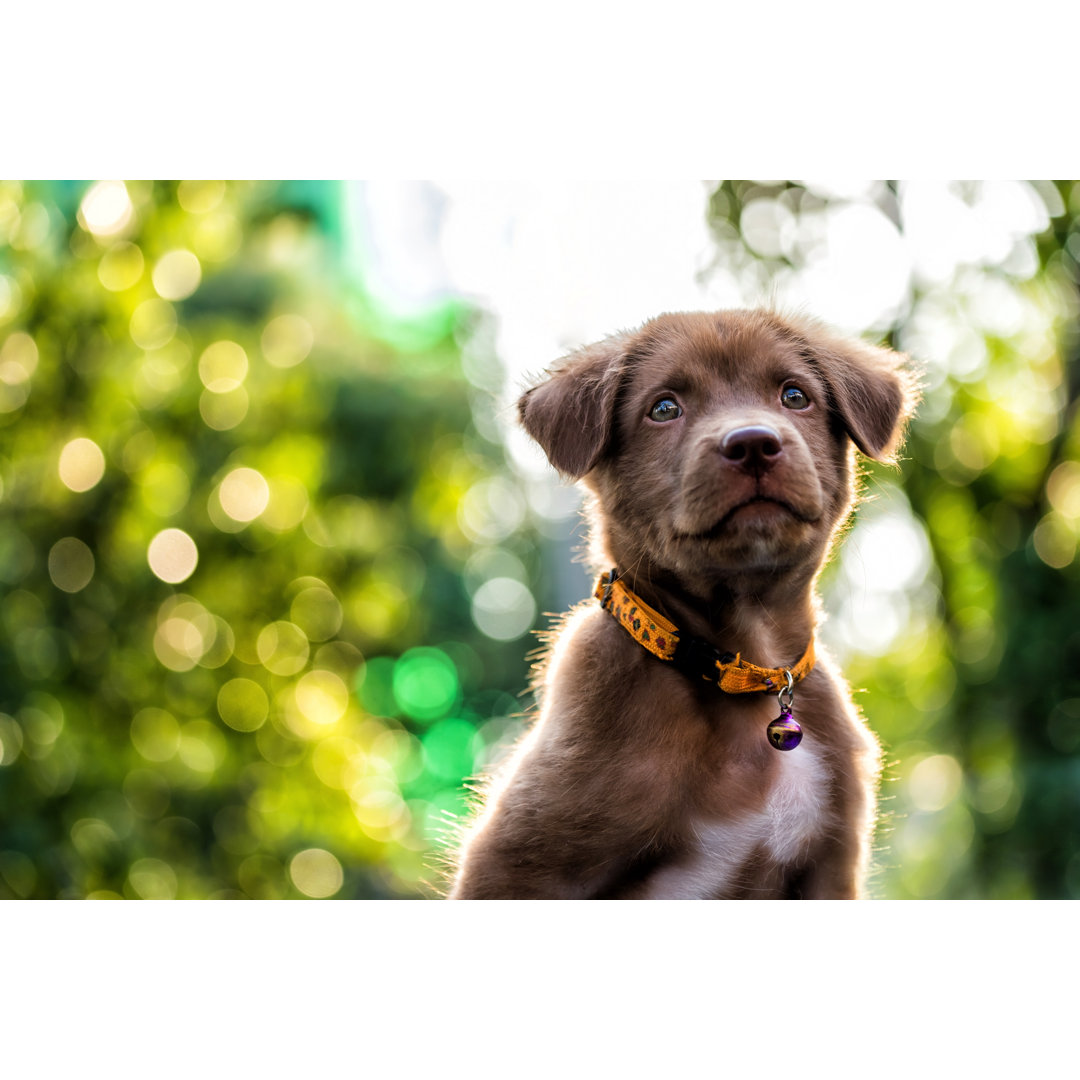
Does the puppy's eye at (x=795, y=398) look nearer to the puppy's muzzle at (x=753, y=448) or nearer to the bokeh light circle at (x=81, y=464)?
the puppy's muzzle at (x=753, y=448)

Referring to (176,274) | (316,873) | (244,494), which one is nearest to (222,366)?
(176,274)

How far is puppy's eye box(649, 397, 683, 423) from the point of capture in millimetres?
1928

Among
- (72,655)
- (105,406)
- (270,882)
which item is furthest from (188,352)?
(270,882)

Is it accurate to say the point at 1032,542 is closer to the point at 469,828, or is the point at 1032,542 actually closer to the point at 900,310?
the point at 900,310

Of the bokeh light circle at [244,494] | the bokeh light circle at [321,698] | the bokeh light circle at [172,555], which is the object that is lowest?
the bokeh light circle at [321,698]

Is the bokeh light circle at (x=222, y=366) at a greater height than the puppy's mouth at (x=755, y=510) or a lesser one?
lesser

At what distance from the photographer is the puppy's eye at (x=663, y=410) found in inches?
75.9

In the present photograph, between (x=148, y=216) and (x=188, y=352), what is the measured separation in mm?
1204

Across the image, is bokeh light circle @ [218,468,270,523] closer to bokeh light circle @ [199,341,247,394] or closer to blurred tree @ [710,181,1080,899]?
bokeh light circle @ [199,341,247,394]

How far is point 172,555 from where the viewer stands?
24.7ft

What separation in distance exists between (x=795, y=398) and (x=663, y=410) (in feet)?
0.84

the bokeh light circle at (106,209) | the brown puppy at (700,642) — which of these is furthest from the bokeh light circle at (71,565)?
the brown puppy at (700,642)

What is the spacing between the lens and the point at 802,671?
1816 mm

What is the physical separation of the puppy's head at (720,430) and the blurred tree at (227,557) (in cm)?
395
